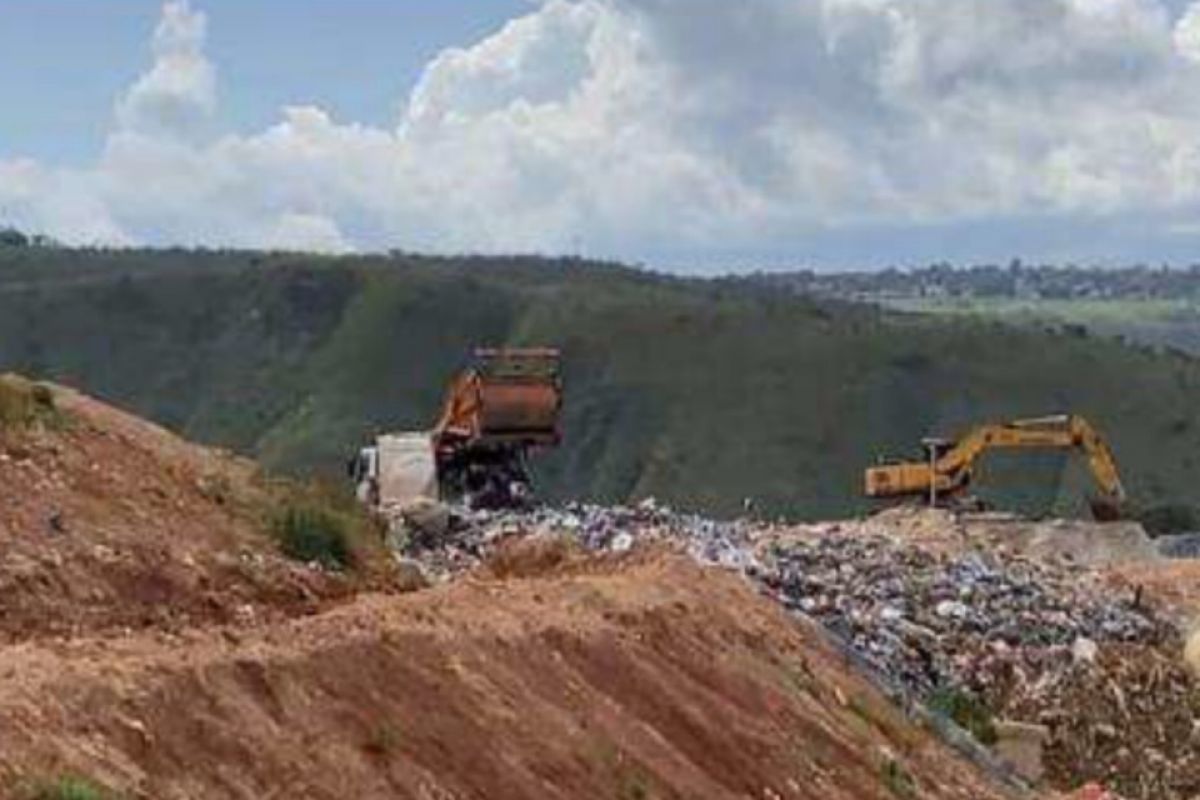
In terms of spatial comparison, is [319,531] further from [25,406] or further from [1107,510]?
[1107,510]

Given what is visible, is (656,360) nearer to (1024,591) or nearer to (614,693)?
(1024,591)

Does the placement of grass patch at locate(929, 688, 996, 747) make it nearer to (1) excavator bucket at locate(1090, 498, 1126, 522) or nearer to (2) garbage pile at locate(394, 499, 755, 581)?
(2) garbage pile at locate(394, 499, 755, 581)

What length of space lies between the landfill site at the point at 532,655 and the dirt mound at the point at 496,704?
0.03 meters

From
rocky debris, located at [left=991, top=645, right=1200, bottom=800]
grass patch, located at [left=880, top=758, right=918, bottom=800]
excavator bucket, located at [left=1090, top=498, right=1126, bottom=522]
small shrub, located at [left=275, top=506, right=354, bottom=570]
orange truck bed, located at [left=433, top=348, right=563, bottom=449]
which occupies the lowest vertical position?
excavator bucket, located at [left=1090, top=498, right=1126, bottom=522]

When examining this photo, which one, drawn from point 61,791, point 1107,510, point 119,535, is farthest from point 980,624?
point 1107,510

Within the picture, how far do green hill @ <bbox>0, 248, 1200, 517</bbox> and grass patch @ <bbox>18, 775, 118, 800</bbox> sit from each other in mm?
79540

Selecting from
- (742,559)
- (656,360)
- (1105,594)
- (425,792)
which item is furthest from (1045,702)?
(656,360)

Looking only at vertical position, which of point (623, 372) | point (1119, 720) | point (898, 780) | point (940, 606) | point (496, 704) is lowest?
point (623, 372)

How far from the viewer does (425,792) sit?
1461 centimetres

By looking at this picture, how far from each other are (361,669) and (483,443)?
2383cm

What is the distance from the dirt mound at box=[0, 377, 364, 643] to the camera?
18.8 m

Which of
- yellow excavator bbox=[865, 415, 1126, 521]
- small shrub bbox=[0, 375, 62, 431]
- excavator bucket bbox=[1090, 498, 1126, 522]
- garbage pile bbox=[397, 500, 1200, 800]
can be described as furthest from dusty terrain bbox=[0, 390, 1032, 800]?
excavator bucket bbox=[1090, 498, 1126, 522]

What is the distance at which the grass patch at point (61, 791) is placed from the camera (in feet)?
37.6

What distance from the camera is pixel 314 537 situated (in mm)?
23141
